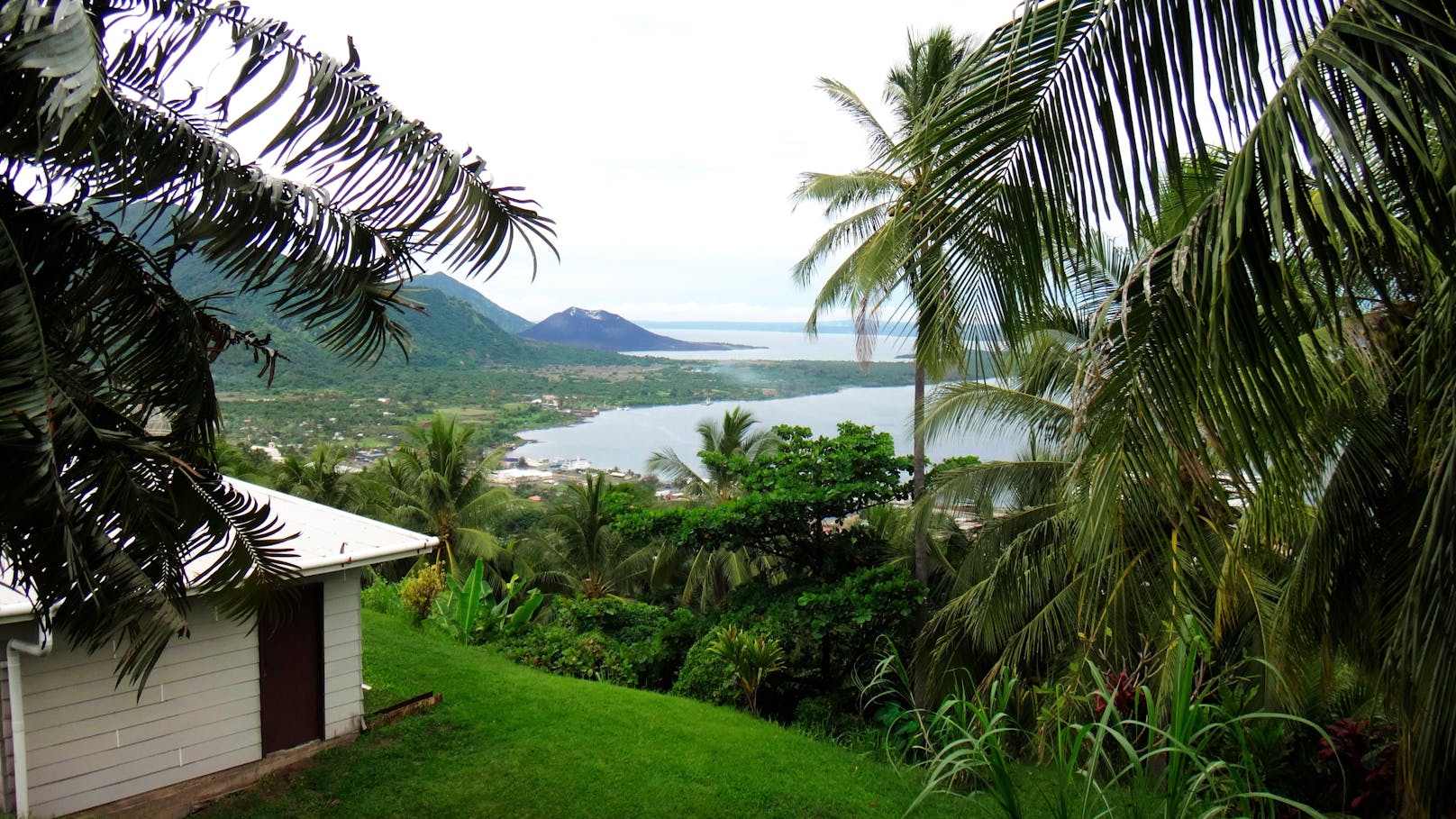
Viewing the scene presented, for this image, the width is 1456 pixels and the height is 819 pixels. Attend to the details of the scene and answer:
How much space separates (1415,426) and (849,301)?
10524 mm

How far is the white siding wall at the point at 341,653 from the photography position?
8578mm

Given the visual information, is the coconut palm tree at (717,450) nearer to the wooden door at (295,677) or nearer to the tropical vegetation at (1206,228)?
the wooden door at (295,677)

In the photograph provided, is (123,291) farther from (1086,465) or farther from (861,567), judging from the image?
(861,567)

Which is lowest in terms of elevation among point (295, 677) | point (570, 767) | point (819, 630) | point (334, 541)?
point (570, 767)

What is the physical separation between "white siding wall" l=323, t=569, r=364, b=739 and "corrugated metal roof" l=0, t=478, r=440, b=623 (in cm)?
35

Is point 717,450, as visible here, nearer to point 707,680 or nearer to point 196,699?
point 707,680

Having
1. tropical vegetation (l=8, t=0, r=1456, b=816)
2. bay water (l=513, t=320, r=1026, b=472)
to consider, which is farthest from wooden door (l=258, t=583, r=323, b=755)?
bay water (l=513, t=320, r=1026, b=472)

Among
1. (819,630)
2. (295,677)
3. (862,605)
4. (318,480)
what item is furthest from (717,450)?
(295,677)

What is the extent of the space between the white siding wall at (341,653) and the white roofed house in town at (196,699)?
11mm

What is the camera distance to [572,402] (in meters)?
59.4

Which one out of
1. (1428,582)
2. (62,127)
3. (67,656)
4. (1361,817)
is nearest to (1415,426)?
(1428,582)

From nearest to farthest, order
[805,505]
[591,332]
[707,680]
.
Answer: [707,680] → [805,505] → [591,332]

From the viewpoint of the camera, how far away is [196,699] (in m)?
7.60

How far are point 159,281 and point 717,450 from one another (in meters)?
17.4
